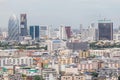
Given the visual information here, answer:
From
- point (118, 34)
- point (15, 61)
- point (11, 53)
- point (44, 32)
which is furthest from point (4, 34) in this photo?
point (15, 61)

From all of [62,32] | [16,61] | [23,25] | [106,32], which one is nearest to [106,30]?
[106,32]

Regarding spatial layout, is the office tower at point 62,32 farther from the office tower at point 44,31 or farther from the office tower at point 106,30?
the office tower at point 106,30

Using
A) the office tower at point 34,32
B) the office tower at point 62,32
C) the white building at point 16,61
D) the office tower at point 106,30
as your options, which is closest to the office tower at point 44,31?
the office tower at point 62,32

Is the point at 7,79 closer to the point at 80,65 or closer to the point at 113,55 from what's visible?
the point at 80,65

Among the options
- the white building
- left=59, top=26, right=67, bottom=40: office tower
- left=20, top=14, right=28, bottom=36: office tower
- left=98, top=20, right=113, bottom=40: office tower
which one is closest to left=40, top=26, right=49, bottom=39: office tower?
left=20, top=14, right=28, bottom=36: office tower

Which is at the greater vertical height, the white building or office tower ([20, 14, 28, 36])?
office tower ([20, 14, 28, 36])

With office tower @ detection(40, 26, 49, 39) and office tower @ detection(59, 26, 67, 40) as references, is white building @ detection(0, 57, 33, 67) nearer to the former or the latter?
office tower @ detection(59, 26, 67, 40)

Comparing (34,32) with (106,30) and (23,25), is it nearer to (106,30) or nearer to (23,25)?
(23,25)

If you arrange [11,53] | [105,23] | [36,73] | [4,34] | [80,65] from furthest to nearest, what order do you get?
1. [4,34]
2. [105,23]
3. [11,53]
4. [80,65]
5. [36,73]
